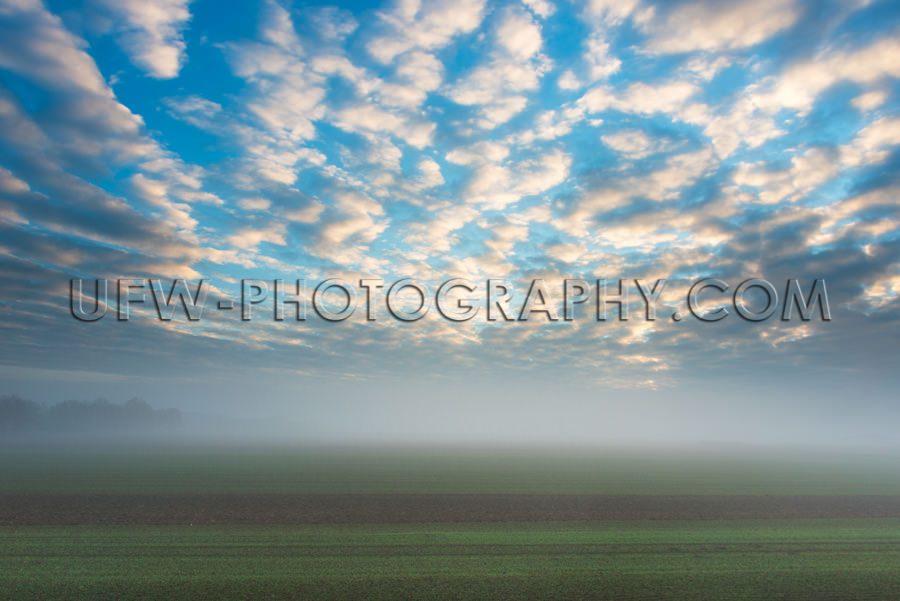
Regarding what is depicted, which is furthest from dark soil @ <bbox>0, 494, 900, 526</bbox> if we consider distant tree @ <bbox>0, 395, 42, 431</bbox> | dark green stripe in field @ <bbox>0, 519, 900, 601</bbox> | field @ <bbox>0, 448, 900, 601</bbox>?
distant tree @ <bbox>0, 395, 42, 431</bbox>

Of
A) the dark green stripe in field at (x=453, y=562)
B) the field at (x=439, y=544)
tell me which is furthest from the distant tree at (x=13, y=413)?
the dark green stripe in field at (x=453, y=562)

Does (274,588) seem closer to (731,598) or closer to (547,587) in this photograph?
(547,587)

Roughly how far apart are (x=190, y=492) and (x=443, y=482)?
19818 mm

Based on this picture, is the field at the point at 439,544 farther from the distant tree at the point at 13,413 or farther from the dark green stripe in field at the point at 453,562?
the distant tree at the point at 13,413

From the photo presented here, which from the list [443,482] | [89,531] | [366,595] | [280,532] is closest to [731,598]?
[366,595]

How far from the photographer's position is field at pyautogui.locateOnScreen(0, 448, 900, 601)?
14.4 m

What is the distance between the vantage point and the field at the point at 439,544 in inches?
568

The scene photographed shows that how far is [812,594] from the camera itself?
46.1 ft

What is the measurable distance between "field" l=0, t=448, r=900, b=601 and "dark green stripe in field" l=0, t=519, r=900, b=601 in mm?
79

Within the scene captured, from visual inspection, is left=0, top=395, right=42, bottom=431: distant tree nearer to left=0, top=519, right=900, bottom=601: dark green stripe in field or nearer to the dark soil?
the dark soil

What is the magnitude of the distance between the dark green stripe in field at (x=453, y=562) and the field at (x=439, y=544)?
8 centimetres

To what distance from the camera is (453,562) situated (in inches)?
664

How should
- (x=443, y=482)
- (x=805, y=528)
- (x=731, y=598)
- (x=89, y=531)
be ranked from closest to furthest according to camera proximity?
(x=731, y=598) → (x=89, y=531) → (x=805, y=528) → (x=443, y=482)

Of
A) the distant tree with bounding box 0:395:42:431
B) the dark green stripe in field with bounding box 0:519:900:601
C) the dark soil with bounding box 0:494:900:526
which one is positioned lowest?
the distant tree with bounding box 0:395:42:431
